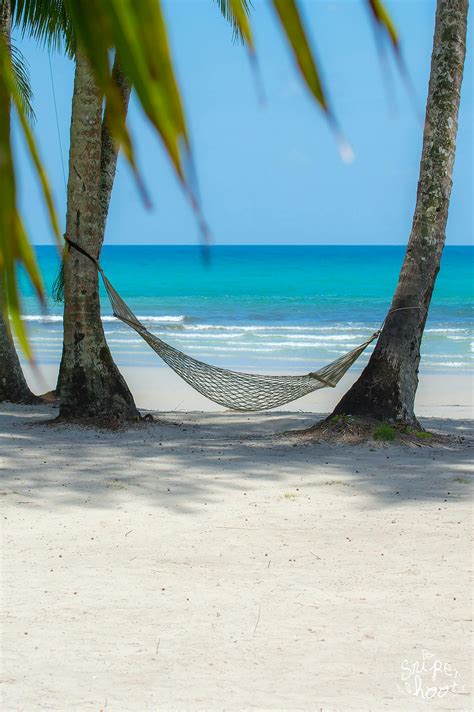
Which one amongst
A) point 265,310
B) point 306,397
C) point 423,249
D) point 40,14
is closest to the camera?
point 423,249

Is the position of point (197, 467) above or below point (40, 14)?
below

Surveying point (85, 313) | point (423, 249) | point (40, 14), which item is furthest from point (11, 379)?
point (423, 249)

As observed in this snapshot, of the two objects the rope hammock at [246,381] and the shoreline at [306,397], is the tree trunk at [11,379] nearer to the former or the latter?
the shoreline at [306,397]

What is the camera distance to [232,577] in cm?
299

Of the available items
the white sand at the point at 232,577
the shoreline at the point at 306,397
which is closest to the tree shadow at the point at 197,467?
the white sand at the point at 232,577

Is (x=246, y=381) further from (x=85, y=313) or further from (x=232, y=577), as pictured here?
(x=232, y=577)

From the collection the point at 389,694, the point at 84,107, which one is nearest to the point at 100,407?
the point at 84,107

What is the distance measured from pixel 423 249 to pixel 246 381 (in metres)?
1.31

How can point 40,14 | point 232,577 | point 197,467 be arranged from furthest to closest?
point 40,14 < point 197,467 < point 232,577

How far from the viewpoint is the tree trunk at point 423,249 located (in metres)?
5.10

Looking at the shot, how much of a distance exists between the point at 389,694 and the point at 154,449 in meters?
2.99


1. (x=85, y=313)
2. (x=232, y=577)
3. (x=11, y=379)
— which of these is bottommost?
(x=232, y=577)

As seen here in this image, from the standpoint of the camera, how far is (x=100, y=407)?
224 inches

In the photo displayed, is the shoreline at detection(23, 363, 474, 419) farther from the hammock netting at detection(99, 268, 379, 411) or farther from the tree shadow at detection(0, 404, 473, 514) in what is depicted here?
the tree shadow at detection(0, 404, 473, 514)
